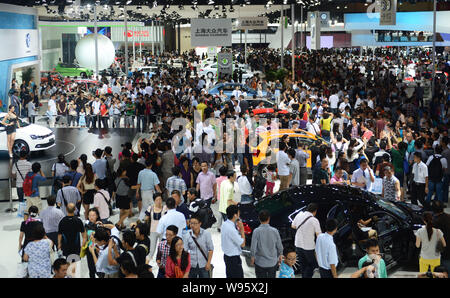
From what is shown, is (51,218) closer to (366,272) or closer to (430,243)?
(366,272)

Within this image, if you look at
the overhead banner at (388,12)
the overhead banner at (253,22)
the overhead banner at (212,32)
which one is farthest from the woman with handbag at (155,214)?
the overhead banner at (253,22)

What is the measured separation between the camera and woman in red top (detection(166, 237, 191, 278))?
7.39 m

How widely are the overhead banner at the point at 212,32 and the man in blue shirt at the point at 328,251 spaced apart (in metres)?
26.2

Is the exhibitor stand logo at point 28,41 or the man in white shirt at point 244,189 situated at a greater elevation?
the exhibitor stand logo at point 28,41

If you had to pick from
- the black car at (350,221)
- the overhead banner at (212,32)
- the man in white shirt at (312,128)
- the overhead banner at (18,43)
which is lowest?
the black car at (350,221)

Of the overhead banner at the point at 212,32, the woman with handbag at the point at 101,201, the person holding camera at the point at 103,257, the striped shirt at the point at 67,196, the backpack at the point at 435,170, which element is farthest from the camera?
the overhead banner at the point at 212,32

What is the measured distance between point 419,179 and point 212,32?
2268 cm

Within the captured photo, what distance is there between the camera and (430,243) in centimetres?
847

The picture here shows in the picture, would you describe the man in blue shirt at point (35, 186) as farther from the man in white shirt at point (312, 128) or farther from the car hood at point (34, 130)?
the man in white shirt at point (312, 128)

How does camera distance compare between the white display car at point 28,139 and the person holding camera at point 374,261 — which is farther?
the white display car at point 28,139

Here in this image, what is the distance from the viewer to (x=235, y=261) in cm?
830

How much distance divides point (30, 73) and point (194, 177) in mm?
22073

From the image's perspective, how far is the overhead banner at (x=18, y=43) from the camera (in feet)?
85.1
